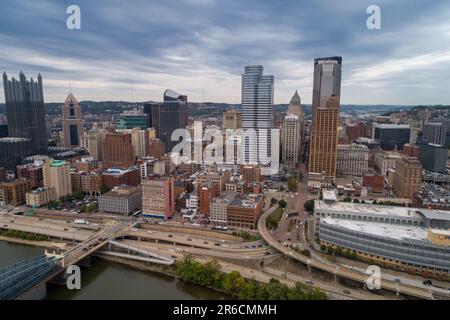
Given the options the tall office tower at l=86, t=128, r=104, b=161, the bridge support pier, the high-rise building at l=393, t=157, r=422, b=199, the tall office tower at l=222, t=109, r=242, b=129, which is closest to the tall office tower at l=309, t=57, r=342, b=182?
the high-rise building at l=393, t=157, r=422, b=199

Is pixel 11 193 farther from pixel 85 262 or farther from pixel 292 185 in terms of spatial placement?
pixel 292 185

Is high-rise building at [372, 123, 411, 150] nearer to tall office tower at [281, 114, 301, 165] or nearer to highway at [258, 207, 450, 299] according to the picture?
tall office tower at [281, 114, 301, 165]

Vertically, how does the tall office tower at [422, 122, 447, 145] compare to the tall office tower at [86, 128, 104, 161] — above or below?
above

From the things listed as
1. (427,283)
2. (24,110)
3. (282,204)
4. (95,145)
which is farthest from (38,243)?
(24,110)

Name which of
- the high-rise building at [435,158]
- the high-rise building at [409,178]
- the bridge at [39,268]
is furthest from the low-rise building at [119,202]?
the high-rise building at [435,158]

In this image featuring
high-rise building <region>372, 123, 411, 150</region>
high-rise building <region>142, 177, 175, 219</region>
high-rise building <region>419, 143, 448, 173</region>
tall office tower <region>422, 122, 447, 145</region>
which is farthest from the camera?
high-rise building <region>372, 123, 411, 150</region>
